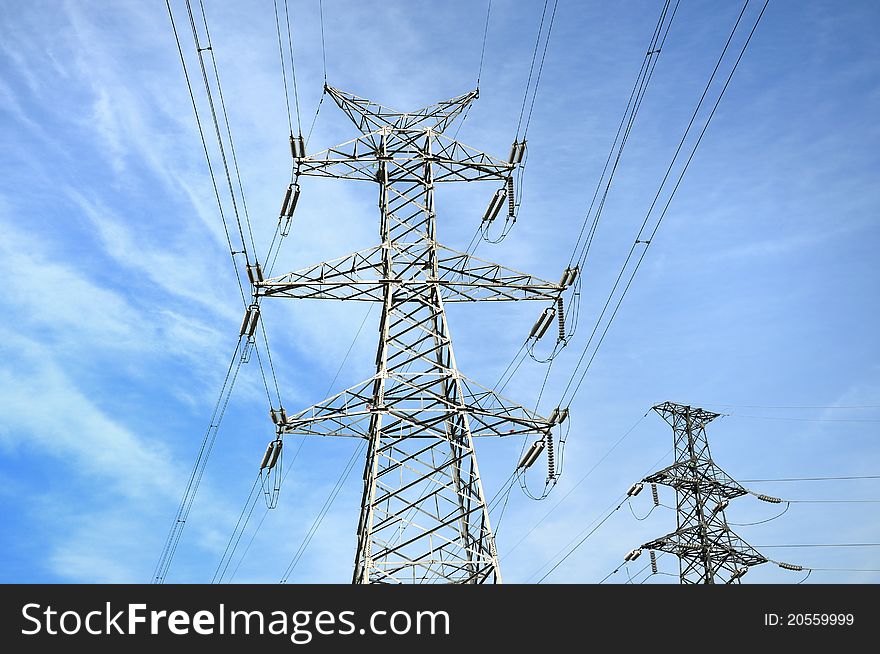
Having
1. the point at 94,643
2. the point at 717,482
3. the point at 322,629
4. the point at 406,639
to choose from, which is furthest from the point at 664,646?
the point at 717,482

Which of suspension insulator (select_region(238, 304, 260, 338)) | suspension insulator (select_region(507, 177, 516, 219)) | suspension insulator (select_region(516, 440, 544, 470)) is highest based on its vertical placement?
suspension insulator (select_region(507, 177, 516, 219))

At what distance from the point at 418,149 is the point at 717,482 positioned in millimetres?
21784

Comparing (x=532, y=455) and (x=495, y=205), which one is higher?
(x=495, y=205)

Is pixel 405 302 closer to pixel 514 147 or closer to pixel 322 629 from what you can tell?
pixel 514 147

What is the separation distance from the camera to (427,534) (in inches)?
709

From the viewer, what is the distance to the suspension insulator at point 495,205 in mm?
24578

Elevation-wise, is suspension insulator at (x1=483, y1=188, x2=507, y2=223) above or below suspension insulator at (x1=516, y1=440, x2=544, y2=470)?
above

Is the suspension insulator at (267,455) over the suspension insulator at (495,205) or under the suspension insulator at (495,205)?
under

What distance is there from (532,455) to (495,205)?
7474mm

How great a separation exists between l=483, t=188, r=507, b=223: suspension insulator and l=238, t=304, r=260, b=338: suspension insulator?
7.44 m

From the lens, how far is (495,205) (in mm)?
25062

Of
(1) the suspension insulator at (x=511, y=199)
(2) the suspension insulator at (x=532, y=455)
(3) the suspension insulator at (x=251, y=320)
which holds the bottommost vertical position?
(2) the suspension insulator at (x=532, y=455)

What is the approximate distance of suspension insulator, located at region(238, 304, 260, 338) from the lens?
21.0 meters

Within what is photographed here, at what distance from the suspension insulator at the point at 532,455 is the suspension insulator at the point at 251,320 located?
6.86 meters
